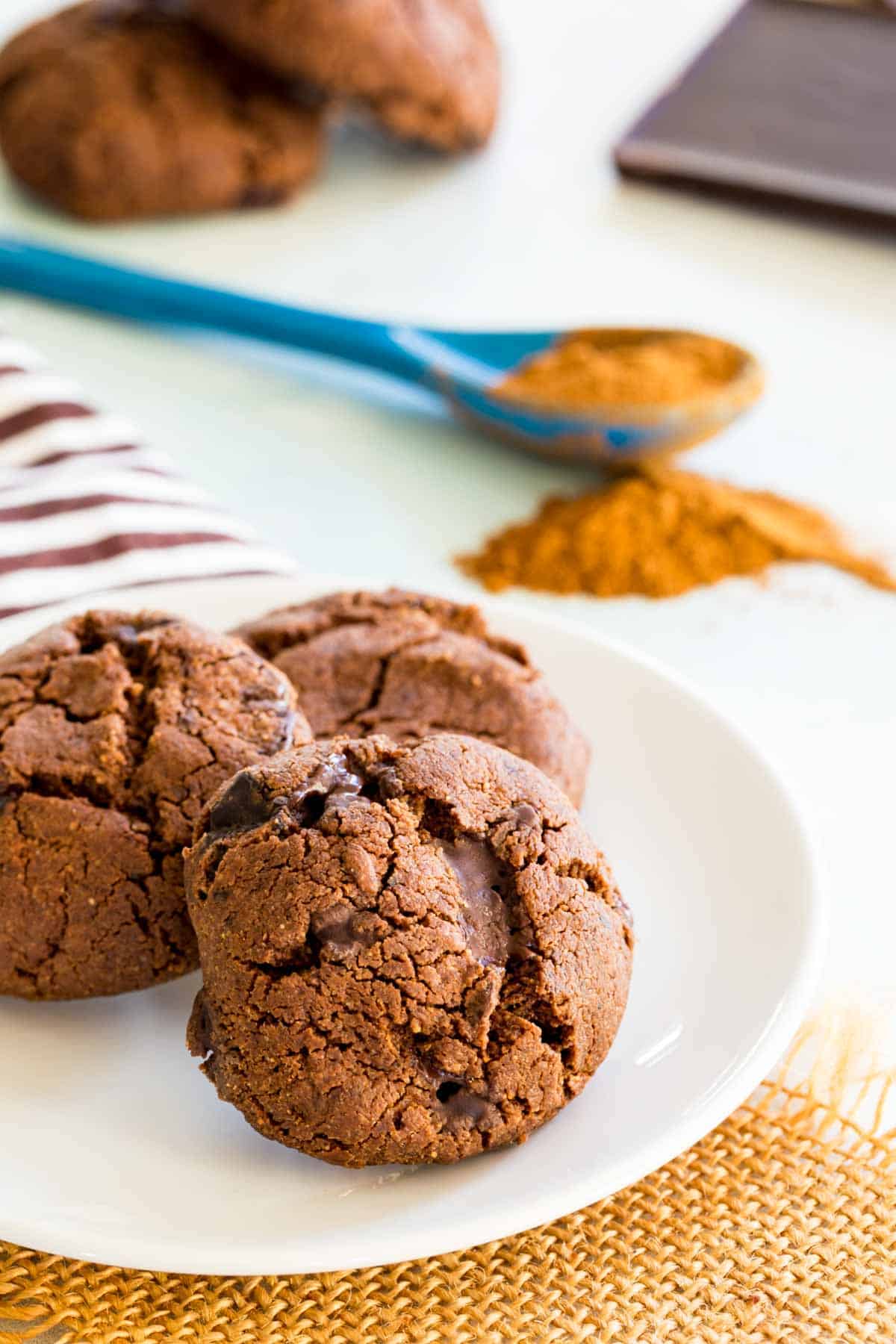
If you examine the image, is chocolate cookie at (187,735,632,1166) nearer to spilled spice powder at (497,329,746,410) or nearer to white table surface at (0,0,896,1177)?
white table surface at (0,0,896,1177)

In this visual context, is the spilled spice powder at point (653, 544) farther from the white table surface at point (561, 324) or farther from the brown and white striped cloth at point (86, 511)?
the brown and white striped cloth at point (86, 511)

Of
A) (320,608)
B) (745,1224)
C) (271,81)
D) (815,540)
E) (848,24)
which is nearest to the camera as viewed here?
(745,1224)

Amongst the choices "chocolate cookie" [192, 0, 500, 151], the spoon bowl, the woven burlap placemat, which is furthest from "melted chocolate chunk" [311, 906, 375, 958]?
"chocolate cookie" [192, 0, 500, 151]

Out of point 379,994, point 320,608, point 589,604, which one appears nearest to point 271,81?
point 589,604

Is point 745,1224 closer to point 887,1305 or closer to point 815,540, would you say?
point 887,1305

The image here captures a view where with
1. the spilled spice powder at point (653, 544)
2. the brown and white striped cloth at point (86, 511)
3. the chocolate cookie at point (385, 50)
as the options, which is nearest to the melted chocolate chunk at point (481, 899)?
the brown and white striped cloth at point (86, 511)

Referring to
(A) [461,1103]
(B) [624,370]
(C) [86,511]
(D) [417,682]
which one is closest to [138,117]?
(B) [624,370]

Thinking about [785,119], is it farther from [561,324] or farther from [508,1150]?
[508,1150]
